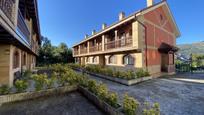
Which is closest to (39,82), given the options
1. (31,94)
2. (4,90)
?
(31,94)

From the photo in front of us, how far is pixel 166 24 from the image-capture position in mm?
17875

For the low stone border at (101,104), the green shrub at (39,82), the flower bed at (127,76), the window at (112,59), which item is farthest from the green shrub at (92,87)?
the window at (112,59)

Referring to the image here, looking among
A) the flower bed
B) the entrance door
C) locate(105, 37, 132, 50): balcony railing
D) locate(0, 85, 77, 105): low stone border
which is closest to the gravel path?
locate(0, 85, 77, 105): low stone border

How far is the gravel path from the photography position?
5230mm

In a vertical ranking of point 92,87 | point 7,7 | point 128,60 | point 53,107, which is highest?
point 7,7

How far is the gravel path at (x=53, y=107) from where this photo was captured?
5.23 metres

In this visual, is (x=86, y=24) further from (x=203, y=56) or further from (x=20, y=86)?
(x=20, y=86)

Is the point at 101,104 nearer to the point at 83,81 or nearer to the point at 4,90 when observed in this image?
the point at 83,81

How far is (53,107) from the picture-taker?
18.8 ft

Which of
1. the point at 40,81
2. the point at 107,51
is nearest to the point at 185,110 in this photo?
the point at 40,81

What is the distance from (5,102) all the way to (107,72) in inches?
349

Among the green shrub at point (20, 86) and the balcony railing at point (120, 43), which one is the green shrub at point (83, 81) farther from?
the balcony railing at point (120, 43)

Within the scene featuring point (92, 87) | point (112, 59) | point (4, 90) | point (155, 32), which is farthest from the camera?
point (112, 59)

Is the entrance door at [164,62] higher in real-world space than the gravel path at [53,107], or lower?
higher
